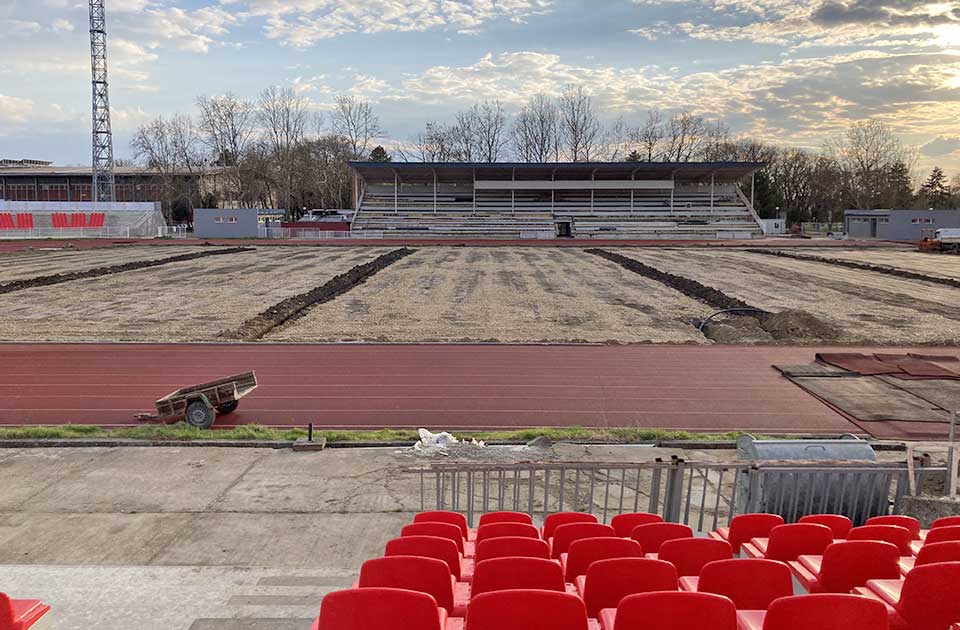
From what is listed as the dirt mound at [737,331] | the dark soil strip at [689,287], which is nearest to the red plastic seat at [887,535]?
the dirt mound at [737,331]

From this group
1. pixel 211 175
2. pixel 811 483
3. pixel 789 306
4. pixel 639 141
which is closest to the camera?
pixel 811 483

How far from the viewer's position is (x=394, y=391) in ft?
44.7

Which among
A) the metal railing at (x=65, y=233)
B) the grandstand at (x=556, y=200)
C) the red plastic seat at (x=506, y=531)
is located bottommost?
the red plastic seat at (x=506, y=531)

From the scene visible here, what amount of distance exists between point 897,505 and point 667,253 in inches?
1763

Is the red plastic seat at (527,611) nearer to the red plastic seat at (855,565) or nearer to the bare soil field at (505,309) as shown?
the red plastic seat at (855,565)

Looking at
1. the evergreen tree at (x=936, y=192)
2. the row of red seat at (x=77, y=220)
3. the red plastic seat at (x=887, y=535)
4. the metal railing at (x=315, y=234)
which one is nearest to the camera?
the red plastic seat at (x=887, y=535)

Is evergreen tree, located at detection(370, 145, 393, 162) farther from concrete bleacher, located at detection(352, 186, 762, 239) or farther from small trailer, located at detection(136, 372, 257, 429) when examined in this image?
small trailer, located at detection(136, 372, 257, 429)

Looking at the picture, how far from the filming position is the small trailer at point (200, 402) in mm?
11219

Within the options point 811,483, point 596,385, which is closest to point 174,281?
point 596,385

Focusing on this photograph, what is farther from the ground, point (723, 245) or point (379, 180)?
Result: point (379, 180)

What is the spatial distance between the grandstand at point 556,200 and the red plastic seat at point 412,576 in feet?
211

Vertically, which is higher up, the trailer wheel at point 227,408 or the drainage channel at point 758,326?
the drainage channel at point 758,326

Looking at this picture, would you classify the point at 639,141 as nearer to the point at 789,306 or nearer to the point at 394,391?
the point at 789,306

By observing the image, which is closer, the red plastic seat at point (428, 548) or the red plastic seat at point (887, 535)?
the red plastic seat at point (428, 548)
